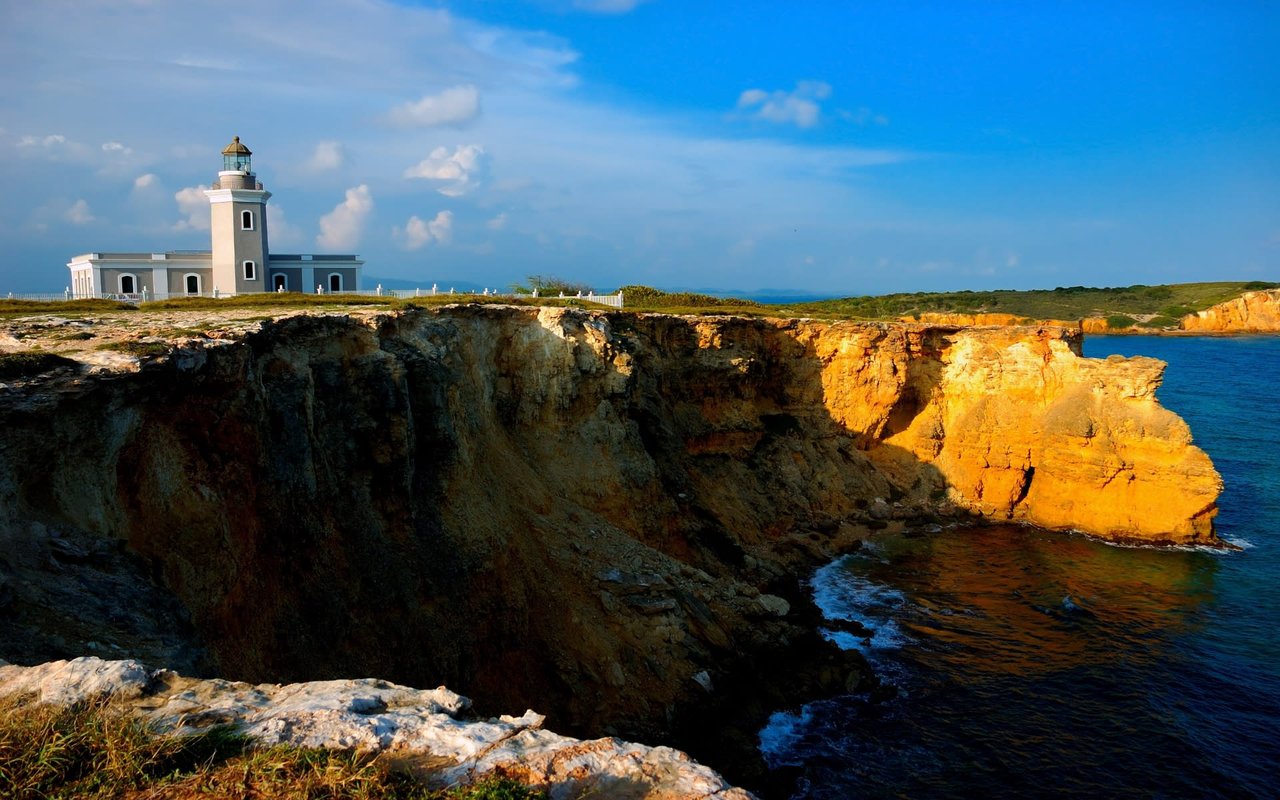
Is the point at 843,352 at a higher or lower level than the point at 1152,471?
higher

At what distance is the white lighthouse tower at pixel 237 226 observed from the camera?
4131cm

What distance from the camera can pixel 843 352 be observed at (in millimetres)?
38156

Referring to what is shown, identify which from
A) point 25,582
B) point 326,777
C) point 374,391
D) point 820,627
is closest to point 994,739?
point 820,627

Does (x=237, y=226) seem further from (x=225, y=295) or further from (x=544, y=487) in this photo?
(x=544, y=487)

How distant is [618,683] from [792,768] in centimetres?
443

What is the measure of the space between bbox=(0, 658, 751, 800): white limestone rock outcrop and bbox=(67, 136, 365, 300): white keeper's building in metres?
36.3

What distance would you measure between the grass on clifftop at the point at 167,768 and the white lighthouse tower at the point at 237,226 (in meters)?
38.9

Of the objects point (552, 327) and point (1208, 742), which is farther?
point (552, 327)

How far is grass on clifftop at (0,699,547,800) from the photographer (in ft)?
21.1

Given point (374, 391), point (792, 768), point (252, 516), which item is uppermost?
point (374, 391)

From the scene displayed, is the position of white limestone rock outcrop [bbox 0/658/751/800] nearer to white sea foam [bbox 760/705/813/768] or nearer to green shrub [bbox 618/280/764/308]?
white sea foam [bbox 760/705/813/768]

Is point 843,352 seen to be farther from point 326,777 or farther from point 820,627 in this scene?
point 326,777

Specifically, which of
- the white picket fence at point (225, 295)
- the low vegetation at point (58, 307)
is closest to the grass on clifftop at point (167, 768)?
the low vegetation at point (58, 307)

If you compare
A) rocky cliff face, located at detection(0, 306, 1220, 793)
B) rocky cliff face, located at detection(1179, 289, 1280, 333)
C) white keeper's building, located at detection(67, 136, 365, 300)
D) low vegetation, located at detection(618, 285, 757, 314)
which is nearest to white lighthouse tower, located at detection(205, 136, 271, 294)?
white keeper's building, located at detection(67, 136, 365, 300)
